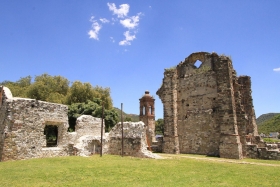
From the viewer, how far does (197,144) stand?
57.9ft

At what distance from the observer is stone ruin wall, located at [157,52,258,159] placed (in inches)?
626

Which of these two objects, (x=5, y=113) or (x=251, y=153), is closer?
(x=5, y=113)

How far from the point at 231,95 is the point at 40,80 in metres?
26.0

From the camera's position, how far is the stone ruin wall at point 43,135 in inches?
456

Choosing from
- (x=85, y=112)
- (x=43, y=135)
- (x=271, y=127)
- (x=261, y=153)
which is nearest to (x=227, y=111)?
(x=261, y=153)

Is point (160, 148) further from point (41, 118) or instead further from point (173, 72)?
point (41, 118)

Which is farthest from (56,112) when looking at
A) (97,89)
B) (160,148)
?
(97,89)

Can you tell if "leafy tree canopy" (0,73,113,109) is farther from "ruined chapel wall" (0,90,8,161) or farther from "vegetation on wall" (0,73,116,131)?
"ruined chapel wall" (0,90,8,161)

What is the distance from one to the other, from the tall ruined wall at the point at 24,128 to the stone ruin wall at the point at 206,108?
970 cm

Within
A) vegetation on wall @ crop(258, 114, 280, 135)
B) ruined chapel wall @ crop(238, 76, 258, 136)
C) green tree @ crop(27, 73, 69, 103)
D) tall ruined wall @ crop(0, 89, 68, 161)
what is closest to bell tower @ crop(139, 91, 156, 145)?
green tree @ crop(27, 73, 69, 103)

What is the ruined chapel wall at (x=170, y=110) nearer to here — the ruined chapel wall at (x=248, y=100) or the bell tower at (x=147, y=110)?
the ruined chapel wall at (x=248, y=100)

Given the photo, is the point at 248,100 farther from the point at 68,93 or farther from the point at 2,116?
the point at 68,93

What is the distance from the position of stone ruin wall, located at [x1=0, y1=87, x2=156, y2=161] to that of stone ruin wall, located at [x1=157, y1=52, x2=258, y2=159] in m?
4.71

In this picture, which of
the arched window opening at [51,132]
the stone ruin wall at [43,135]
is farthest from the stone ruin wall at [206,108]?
the arched window opening at [51,132]
